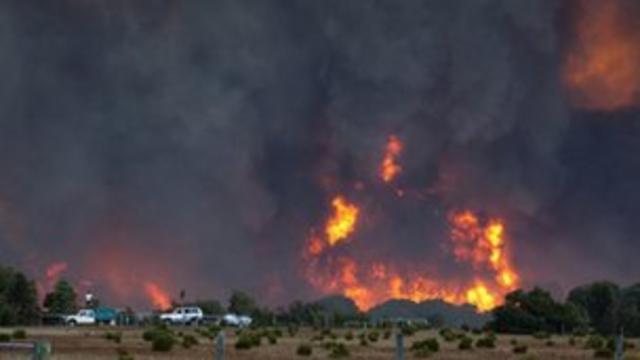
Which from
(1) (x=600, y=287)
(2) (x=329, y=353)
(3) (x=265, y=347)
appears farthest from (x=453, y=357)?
(1) (x=600, y=287)

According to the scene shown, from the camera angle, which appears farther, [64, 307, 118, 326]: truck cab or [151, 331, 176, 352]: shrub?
[64, 307, 118, 326]: truck cab

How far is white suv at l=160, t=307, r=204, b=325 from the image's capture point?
150988mm

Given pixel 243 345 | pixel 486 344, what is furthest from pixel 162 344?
pixel 486 344

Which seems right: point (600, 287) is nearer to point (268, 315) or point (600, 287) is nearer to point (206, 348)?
point (268, 315)

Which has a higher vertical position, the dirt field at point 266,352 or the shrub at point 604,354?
the dirt field at point 266,352

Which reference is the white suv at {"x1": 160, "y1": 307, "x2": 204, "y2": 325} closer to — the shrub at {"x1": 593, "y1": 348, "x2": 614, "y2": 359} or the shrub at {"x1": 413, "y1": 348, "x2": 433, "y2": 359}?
the shrub at {"x1": 413, "y1": 348, "x2": 433, "y2": 359}

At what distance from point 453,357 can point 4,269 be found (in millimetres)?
113057

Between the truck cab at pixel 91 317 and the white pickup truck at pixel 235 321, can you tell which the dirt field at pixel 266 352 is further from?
the white pickup truck at pixel 235 321

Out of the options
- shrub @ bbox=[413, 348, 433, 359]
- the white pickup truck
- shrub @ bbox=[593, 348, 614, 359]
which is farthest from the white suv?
shrub @ bbox=[593, 348, 614, 359]

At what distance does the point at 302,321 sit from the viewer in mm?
178250

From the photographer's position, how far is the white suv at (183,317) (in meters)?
151

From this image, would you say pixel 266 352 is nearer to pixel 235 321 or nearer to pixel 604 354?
pixel 604 354

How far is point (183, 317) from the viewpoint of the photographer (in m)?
153

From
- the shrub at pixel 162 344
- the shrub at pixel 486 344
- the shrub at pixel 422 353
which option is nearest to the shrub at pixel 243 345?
the shrub at pixel 162 344
